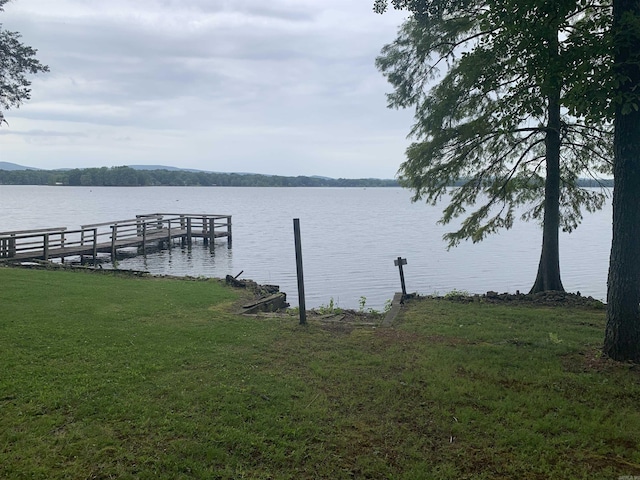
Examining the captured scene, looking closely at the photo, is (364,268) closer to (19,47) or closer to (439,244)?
(439,244)

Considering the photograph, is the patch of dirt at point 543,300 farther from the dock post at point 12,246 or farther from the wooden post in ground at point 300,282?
the dock post at point 12,246

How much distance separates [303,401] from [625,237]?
4.19 meters

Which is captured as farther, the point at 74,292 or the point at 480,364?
the point at 74,292

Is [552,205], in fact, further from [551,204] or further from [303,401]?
[303,401]

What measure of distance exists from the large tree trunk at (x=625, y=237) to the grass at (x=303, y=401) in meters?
0.41

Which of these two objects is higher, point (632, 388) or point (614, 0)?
point (614, 0)

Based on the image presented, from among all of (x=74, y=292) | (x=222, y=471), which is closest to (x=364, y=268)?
(x=74, y=292)

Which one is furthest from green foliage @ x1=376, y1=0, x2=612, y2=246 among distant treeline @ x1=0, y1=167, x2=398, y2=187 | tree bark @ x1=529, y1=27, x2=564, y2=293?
distant treeline @ x1=0, y1=167, x2=398, y2=187

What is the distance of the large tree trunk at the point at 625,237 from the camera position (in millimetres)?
5906

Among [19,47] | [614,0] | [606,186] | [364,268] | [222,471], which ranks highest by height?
[19,47]

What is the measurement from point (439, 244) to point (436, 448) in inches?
1110

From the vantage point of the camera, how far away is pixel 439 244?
31359 mm

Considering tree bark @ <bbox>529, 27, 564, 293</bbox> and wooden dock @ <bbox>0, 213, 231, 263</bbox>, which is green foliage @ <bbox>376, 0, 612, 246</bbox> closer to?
tree bark @ <bbox>529, 27, 564, 293</bbox>

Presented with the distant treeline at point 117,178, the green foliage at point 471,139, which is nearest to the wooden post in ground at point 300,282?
the green foliage at point 471,139
